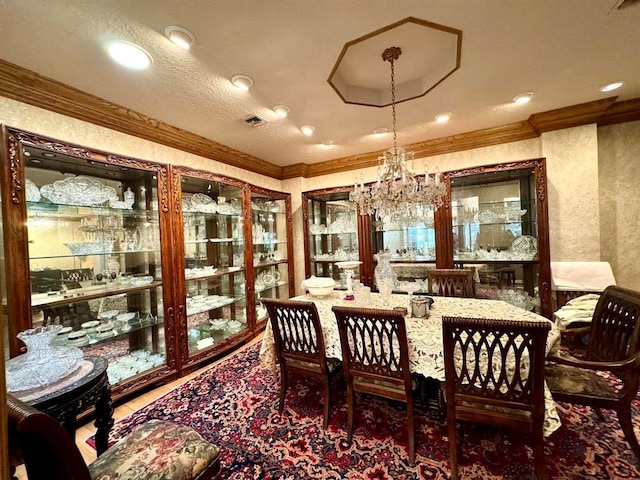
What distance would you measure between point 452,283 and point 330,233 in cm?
203

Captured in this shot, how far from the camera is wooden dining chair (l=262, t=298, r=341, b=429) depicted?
71.3 inches

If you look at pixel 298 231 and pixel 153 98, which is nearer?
pixel 153 98

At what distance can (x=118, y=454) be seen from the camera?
120 centimetres

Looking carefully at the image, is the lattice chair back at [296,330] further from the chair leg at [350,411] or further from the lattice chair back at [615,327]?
the lattice chair back at [615,327]

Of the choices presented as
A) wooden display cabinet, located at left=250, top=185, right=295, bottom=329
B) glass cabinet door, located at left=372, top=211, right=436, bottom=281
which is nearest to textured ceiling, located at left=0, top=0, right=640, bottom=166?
wooden display cabinet, located at left=250, top=185, right=295, bottom=329

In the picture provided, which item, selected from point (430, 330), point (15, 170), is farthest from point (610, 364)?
point (15, 170)

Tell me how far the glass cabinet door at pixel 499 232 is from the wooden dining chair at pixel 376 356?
2145 mm

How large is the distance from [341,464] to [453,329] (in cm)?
107

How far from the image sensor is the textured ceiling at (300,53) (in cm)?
146

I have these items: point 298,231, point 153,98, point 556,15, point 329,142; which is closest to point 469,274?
point 556,15

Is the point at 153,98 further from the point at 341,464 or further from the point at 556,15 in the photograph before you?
the point at 341,464

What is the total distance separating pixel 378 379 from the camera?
168cm

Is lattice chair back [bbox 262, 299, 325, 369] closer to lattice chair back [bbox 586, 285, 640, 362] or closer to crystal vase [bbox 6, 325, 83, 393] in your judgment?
crystal vase [bbox 6, 325, 83, 393]

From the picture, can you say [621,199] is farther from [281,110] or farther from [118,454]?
[118,454]
